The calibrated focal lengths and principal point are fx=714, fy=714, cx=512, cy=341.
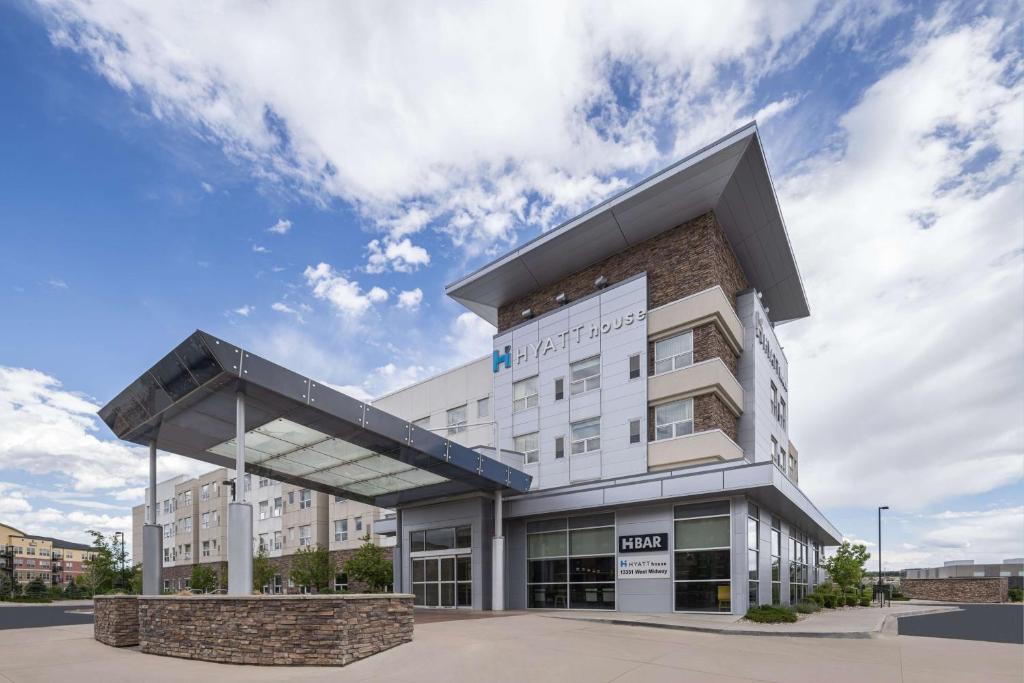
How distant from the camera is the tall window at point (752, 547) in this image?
22172mm

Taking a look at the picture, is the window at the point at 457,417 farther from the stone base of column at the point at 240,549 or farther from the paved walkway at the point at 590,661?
the stone base of column at the point at 240,549

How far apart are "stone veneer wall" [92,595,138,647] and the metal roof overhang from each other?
449cm

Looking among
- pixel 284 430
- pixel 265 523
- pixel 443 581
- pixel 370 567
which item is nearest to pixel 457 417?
pixel 370 567

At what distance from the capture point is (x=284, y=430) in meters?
18.9

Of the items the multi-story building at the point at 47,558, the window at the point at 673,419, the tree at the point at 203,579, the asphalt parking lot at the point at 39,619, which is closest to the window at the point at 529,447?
the window at the point at 673,419

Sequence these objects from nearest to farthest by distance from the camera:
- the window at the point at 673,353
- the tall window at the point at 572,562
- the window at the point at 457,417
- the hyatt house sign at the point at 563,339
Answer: the tall window at the point at 572,562
the window at the point at 673,353
the hyatt house sign at the point at 563,339
the window at the point at 457,417

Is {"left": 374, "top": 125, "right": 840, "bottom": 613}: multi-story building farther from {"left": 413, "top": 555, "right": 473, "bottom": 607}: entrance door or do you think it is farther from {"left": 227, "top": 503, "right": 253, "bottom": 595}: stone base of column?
{"left": 227, "top": 503, "right": 253, "bottom": 595}: stone base of column

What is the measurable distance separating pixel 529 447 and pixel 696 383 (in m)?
8.41

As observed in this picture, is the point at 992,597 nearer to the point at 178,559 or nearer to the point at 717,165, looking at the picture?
the point at 717,165

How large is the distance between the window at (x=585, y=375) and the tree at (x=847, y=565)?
22.9 m

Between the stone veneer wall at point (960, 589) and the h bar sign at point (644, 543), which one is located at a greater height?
the h bar sign at point (644, 543)

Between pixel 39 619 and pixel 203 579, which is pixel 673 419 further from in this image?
pixel 203 579

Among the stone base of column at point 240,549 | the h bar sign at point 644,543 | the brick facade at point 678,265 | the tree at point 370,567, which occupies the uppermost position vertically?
the brick facade at point 678,265

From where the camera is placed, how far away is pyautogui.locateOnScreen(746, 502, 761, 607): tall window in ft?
72.7
